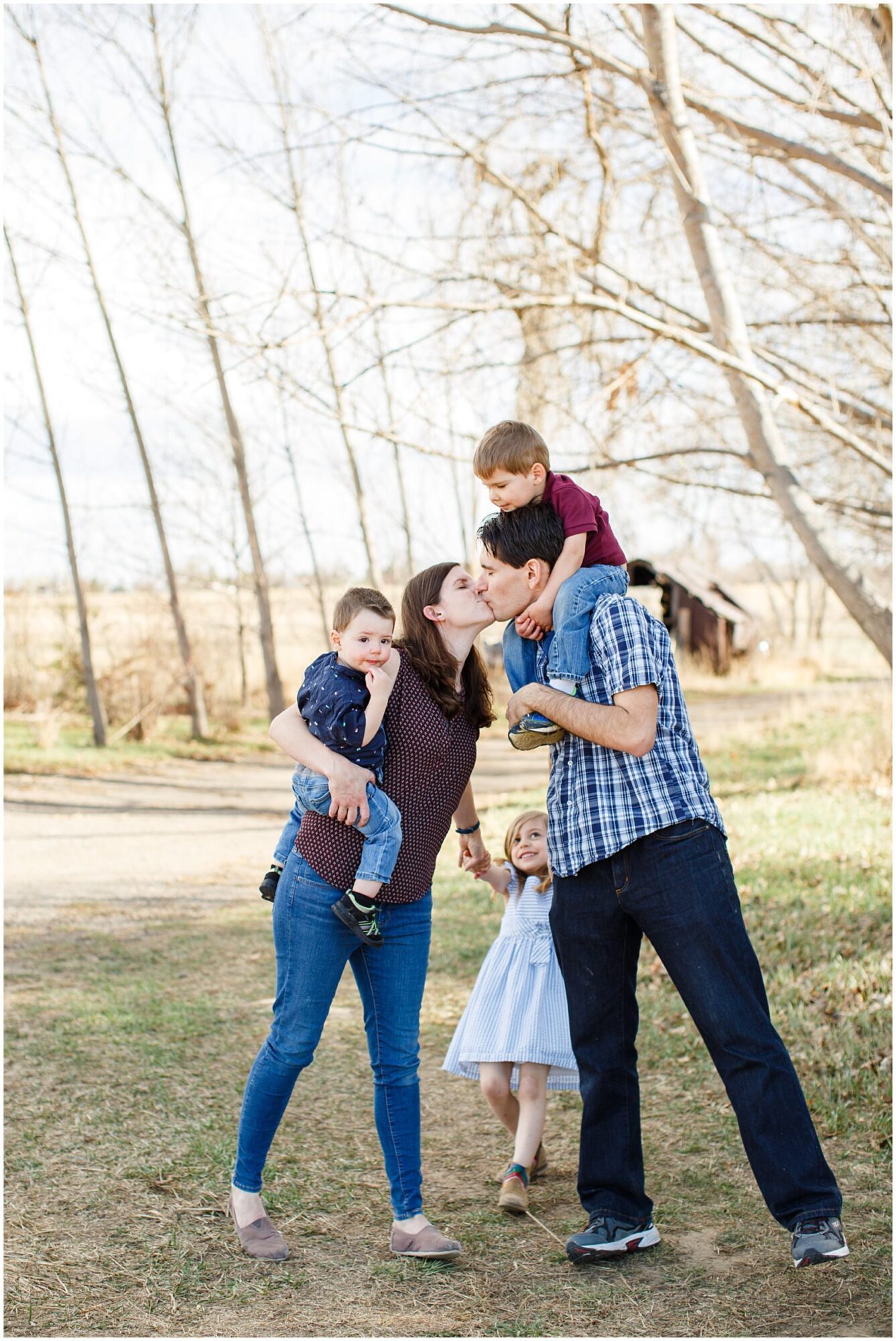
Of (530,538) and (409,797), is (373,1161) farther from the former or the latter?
(530,538)

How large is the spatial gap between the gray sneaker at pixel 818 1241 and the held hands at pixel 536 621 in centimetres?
162

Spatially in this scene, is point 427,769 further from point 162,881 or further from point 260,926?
point 162,881

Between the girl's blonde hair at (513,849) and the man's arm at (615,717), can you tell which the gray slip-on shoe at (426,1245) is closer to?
the girl's blonde hair at (513,849)

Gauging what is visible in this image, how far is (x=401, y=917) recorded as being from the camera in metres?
3.17

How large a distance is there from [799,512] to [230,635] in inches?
662

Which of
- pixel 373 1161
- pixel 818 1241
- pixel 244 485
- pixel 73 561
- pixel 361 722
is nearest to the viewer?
pixel 818 1241

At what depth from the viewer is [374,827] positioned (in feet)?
9.89

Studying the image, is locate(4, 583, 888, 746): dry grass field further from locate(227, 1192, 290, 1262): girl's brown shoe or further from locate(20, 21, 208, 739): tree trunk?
locate(227, 1192, 290, 1262): girl's brown shoe

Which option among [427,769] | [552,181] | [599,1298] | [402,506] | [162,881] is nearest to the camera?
[599,1298]

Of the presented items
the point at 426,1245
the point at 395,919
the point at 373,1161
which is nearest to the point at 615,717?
the point at 395,919

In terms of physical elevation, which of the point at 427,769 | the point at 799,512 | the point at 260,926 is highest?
the point at 799,512

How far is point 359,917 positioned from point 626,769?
0.80m

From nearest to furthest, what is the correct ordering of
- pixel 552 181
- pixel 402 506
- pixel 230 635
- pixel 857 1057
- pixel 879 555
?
pixel 857 1057
pixel 552 181
pixel 879 555
pixel 230 635
pixel 402 506

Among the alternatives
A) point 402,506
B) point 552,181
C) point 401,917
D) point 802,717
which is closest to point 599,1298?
point 401,917
